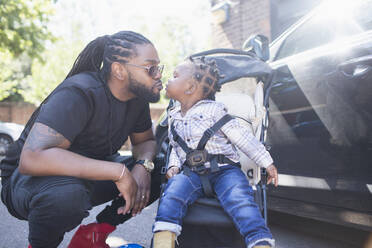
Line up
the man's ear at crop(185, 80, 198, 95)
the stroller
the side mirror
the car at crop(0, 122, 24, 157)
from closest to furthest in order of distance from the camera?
1. the stroller
2. the man's ear at crop(185, 80, 198, 95)
3. the side mirror
4. the car at crop(0, 122, 24, 157)

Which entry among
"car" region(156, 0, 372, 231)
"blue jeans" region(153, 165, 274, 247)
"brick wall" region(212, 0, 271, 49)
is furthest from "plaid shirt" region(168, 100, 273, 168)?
"brick wall" region(212, 0, 271, 49)

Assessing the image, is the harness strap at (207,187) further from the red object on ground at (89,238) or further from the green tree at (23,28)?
the green tree at (23,28)

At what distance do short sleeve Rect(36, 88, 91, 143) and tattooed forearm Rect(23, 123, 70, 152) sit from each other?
0.02 meters

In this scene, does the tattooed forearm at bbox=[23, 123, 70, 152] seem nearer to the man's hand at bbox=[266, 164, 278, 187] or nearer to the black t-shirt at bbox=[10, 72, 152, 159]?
the black t-shirt at bbox=[10, 72, 152, 159]

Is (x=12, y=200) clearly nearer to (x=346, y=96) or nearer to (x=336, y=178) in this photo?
(x=336, y=178)

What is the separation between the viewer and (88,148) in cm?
206

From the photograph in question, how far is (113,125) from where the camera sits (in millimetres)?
2098

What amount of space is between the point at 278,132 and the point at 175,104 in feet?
2.80

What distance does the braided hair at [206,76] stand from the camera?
2271mm

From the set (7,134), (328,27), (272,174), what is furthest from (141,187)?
(7,134)

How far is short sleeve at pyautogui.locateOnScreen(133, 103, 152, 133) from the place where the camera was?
237 cm

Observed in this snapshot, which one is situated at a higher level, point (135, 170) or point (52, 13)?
point (52, 13)

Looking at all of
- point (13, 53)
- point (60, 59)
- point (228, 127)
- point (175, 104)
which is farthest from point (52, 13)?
point (60, 59)

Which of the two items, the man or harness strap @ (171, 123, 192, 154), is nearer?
the man
